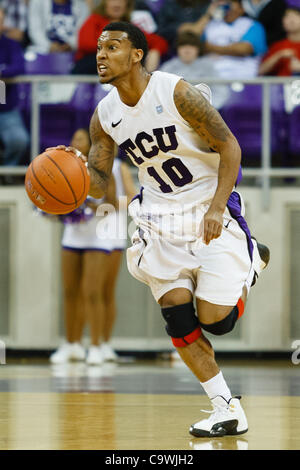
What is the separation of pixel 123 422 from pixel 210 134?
1.63 metres

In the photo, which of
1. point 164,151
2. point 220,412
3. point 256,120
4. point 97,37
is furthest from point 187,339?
point 97,37

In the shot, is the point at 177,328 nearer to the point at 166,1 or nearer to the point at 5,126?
the point at 5,126

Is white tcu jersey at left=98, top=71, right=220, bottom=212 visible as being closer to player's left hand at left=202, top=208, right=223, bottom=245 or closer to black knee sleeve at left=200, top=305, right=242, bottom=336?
player's left hand at left=202, top=208, right=223, bottom=245

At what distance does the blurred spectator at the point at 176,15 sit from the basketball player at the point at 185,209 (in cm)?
598

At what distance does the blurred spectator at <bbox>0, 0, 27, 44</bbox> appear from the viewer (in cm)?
1125

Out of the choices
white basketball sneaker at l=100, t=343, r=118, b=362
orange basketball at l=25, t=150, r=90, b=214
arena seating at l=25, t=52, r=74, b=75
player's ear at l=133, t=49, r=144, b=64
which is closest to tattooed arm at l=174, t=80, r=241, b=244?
player's ear at l=133, t=49, r=144, b=64

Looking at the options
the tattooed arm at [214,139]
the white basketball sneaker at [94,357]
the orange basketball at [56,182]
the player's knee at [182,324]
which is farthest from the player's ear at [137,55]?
the white basketball sneaker at [94,357]

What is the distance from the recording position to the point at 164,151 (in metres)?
4.89

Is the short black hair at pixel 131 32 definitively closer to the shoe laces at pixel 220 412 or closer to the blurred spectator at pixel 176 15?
the shoe laces at pixel 220 412

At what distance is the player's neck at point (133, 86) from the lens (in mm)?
4914

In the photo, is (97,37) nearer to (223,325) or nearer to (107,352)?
(107,352)

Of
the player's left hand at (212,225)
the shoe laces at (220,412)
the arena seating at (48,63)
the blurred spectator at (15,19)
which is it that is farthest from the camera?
the blurred spectator at (15,19)

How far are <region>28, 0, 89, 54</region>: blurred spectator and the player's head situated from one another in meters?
6.27

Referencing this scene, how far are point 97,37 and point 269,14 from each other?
2111 millimetres
